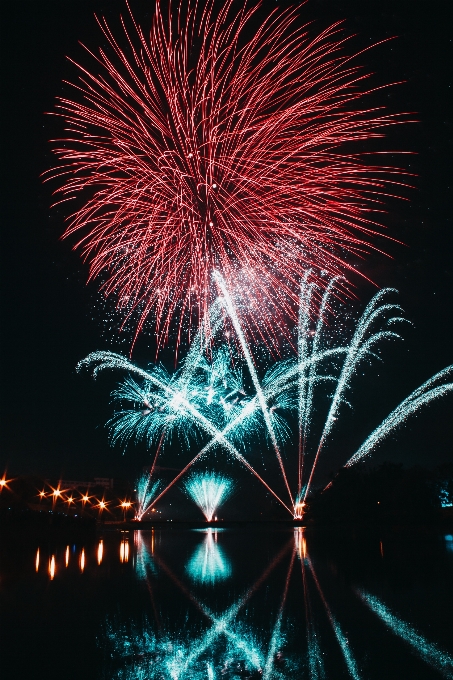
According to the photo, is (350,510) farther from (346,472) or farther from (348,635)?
(348,635)

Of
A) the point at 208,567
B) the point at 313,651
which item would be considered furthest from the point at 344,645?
the point at 208,567

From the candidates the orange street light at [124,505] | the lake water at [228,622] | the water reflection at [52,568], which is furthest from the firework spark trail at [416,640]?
the orange street light at [124,505]

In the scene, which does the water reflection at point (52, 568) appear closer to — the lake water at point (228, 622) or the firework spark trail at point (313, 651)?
the lake water at point (228, 622)

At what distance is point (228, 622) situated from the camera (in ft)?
29.1

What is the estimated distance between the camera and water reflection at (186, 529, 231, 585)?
47.3ft

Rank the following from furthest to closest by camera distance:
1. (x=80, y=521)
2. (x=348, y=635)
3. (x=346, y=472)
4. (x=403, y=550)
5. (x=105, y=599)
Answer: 1. (x=346, y=472)
2. (x=80, y=521)
3. (x=403, y=550)
4. (x=105, y=599)
5. (x=348, y=635)

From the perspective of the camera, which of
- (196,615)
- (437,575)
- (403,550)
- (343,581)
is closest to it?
(196,615)

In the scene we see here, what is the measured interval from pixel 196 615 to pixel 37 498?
51562 mm

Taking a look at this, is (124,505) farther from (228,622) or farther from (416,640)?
(416,640)

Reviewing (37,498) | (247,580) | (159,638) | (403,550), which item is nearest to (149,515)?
(37,498)

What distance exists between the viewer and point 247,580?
45.4ft

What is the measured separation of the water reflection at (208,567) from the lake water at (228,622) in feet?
0.37

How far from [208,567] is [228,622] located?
337 inches

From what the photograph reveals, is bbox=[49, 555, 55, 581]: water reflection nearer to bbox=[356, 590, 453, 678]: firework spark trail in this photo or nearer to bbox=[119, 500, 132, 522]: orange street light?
bbox=[356, 590, 453, 678]: firework spark trail
